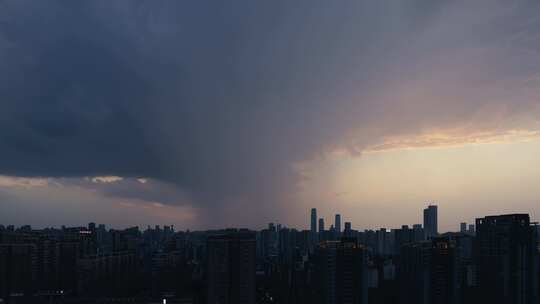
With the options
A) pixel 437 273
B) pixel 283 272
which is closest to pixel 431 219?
pixel 283 272

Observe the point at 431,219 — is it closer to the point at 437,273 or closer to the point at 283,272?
the point at 283,272

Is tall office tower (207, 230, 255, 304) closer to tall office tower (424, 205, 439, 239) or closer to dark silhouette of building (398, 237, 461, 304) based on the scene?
dark silhouette of building (398, 237, 461, 304)

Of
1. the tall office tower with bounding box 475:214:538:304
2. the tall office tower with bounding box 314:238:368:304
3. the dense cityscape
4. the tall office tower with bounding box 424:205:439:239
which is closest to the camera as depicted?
the tall office tower with bounding box 314:238:368:304

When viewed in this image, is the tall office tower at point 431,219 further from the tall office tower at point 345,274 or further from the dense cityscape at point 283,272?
the tall office tower at point 345,274

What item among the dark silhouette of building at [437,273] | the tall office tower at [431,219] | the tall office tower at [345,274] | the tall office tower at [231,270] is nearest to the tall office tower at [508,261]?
the dark silhouette of building at [437,273]

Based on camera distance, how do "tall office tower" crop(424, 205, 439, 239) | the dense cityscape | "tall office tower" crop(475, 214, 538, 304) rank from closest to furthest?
the dense cityscape
"tall office tower" crop(475, 214, 538, 304)
"tall office tower" crop(424, 205, 439, 239)

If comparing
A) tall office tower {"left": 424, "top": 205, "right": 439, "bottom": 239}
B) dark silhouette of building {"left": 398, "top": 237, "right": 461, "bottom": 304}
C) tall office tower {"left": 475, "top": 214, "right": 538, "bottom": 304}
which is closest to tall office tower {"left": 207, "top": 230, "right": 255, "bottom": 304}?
dark silhouette of building {"left": 398, "top": 237, "right": 461, "bottom": 304}
